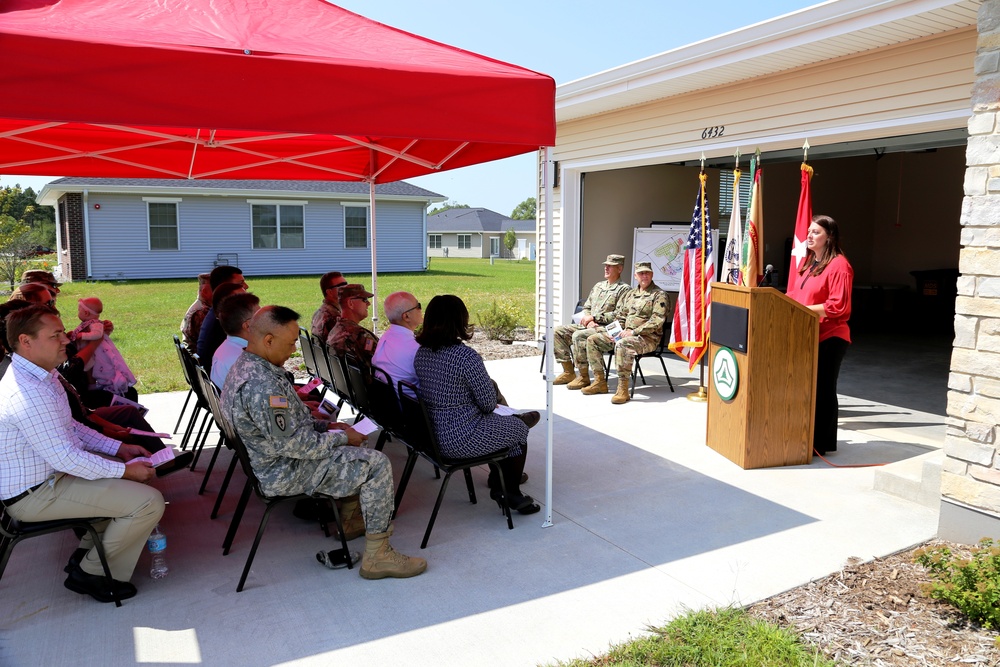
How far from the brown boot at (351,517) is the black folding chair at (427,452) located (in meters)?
0.30

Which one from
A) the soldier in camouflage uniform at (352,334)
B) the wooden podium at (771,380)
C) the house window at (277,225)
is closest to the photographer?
the wooden podium at (771,380)

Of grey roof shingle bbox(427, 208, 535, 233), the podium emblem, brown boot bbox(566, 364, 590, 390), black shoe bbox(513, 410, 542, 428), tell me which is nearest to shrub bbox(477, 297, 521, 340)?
brown boot bbox(566, 364, 590, 390)

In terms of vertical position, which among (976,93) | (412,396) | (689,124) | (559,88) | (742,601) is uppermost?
(559,88)

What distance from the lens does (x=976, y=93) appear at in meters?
3.56

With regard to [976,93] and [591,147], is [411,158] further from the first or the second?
[976,93]

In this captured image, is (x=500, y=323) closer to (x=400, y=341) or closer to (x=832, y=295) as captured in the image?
(x=832, y=295)

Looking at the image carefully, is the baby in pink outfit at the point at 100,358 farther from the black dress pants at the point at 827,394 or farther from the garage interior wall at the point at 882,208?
the garage interior wall at the point at 882,208

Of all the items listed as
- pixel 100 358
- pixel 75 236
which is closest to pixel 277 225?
pixel 75 236

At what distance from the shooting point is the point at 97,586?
3.23m

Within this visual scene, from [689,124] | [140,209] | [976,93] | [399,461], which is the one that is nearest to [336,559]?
[399,461]

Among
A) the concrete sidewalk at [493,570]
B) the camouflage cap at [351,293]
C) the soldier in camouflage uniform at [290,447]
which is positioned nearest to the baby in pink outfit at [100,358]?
the concrete sidewalk at [493,570]

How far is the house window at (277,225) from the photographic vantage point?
2439cm

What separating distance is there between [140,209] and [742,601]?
2329 centimetres

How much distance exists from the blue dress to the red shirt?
2.66 m
